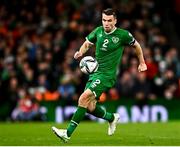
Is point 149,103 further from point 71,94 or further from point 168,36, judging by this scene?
point 168,36

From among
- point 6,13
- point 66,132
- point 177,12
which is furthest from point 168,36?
point 66,132

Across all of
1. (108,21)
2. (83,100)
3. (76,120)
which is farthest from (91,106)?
(108,21)

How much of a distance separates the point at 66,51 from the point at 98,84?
1126 cm

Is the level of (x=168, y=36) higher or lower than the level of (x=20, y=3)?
lower

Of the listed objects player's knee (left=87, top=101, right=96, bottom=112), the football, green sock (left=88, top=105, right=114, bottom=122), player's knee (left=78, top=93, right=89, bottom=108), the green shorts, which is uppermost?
the football

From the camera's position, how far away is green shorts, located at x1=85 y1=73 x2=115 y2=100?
1277 centimetres

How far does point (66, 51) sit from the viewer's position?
24047 millimetres

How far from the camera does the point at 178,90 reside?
74.5 ft

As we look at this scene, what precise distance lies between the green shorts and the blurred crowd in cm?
925

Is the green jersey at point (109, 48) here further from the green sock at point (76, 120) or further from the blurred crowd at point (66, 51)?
the blurred crowd at point (66, 51)

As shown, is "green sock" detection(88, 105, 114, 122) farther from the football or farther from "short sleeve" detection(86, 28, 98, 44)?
"short sleeve" detection(86, 28, 98, 44)

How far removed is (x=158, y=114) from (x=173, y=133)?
730 centimetres

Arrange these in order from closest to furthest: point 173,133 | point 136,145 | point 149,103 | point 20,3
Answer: point 136,145
point 173,133
point 149,103
point 20,3

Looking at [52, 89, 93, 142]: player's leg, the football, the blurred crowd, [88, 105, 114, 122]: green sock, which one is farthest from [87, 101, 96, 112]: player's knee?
the blurred crowd
